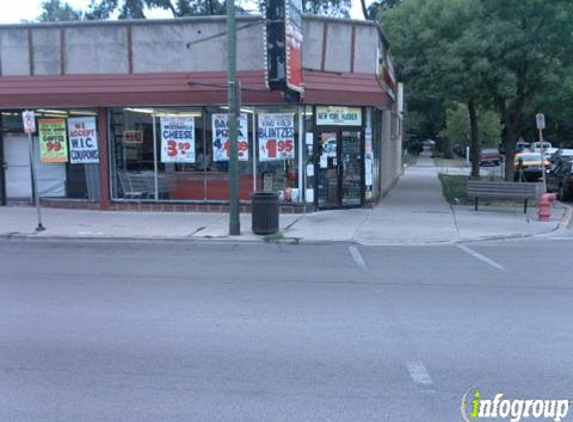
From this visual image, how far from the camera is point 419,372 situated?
4.96 meters

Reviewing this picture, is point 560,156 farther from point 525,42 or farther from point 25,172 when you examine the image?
point 25,172

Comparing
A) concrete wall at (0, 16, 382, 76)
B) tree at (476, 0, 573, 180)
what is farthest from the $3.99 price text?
tree at (476, 0, 573, 180)

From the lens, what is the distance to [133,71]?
16.7 m

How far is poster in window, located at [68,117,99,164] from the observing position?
→ 1725 cm

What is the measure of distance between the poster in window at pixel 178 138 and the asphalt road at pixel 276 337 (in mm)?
7040

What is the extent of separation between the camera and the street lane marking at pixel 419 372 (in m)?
4.77

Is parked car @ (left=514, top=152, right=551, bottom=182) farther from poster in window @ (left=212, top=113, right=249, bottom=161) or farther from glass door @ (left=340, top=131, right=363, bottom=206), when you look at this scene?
poster in window @ (left=212, top=113, right=249, bottom=161)

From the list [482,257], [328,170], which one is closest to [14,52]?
[328,170]

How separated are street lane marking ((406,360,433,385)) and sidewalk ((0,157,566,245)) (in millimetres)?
7290

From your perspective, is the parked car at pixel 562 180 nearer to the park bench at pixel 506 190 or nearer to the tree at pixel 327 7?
the park bench at pixel 506 190

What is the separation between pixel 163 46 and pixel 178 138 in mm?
2456

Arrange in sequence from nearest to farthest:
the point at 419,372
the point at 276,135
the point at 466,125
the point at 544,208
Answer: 1. the point at 419,372
2. the point at 544,208
3. the point at 276,135
4. the point at 466,125

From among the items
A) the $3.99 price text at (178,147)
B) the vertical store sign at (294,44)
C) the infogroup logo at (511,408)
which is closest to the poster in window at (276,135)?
the vertical store sign at (294,44)

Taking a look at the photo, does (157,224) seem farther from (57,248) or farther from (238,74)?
(238,74)
